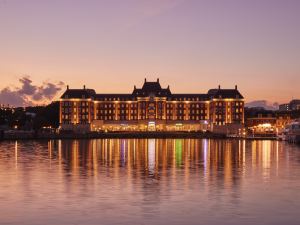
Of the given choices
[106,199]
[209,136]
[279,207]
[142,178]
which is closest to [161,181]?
[142,178]

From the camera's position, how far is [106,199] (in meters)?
29.5

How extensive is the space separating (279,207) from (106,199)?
368 inches

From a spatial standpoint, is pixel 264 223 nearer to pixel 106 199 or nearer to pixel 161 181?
pixel 106 199

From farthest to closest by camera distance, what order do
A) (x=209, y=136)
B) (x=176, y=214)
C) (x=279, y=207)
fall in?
(x=209, y=136)
(x=279, y=207)
(x=176, y=214)

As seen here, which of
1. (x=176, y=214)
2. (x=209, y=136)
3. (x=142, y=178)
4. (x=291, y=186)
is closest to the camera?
(x=176, y=214)

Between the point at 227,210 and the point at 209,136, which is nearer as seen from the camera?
the point at 227,210

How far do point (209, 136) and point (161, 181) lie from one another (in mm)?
149988

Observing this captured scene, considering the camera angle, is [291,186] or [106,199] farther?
[291,186]

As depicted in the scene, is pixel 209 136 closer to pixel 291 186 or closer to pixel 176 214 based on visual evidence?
pixel 291 186

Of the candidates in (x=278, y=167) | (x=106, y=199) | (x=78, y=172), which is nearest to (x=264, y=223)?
(x=106, y=199)

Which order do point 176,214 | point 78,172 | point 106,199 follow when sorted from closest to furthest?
1. point 176,214
2. point 106,199
3. point 78,172

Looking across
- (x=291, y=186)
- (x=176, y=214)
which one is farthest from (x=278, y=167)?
(x=176, y=214)

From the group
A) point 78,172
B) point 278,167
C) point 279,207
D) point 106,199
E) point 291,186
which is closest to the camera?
point 279,207

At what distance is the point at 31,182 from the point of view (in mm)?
37375
